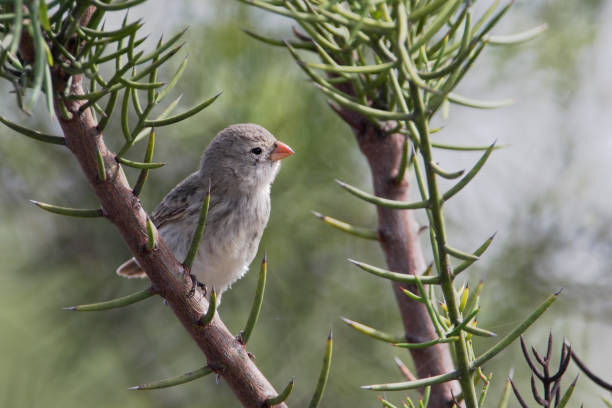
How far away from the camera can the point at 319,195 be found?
2.43 meters

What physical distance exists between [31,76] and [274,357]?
1.74 m

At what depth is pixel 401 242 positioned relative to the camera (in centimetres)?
112

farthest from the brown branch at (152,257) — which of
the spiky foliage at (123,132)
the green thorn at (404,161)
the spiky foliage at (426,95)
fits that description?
the green thorn at (404,161)

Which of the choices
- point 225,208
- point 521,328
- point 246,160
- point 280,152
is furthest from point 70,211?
point 246,160

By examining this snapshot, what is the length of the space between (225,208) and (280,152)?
370 millimetres

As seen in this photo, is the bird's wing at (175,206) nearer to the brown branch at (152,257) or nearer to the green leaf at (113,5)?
the brown branch at (152,257)

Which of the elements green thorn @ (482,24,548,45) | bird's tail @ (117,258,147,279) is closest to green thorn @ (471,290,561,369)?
green thorn @ (482,24,548,45)

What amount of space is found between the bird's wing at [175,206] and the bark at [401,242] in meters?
1.68

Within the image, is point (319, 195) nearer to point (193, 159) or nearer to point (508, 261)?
point (193, 159)

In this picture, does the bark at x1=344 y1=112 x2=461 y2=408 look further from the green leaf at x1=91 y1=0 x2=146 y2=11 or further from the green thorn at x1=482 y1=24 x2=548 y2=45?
the green leaf at x1=91 y1=0 x2=146 y2=11

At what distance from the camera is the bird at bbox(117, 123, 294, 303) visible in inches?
106

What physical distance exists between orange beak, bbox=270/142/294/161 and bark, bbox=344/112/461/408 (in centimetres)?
130

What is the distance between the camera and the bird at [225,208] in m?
2.70

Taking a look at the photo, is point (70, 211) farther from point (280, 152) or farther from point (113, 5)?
point (280, 152)
